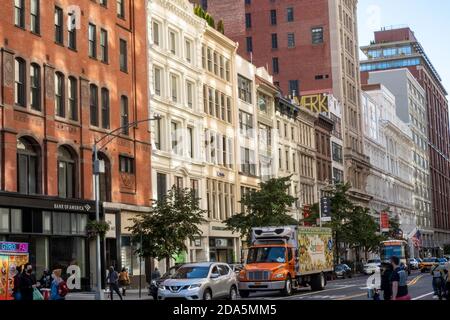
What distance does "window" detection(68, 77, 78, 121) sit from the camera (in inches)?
1852

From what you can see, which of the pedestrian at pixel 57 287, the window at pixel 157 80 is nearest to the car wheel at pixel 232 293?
the pedestrian at pixel 57 287

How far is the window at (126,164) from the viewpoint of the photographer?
5194 centimetres

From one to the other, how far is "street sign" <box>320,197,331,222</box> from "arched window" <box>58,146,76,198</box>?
36451 millimetres

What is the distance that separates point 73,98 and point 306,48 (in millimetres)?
67261

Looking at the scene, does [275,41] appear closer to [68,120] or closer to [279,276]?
[68,120]

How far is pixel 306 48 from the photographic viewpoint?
110 metres

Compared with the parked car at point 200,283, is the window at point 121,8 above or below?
above

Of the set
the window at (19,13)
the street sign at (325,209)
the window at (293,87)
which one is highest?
the window at (293,87)

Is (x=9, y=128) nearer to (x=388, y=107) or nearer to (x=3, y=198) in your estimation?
(x=3, y=198)

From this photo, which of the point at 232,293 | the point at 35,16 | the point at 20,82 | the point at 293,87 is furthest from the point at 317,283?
the point at 293,87

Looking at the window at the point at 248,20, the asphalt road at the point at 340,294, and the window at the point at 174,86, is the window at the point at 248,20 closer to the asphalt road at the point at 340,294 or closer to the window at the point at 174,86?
the window at the point at 174,86

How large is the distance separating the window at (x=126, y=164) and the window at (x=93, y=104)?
3638 millimetres
